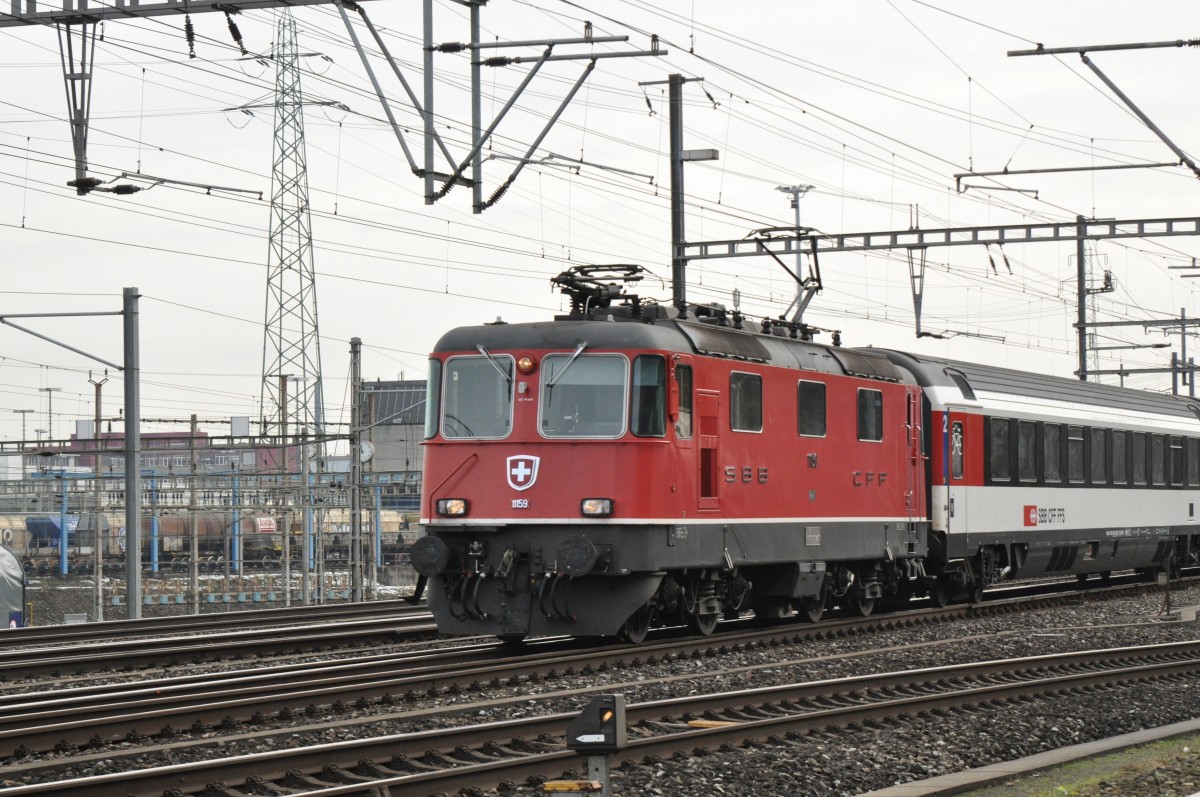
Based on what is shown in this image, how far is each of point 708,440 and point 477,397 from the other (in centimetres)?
270

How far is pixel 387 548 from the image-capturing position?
78.2 metres

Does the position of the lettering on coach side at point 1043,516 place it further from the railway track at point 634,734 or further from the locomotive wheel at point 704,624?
the railway track at point 634,734

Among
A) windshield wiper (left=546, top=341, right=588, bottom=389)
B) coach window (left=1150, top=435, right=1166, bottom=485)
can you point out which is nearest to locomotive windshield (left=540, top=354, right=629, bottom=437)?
windshield wiper (left=546, top=341, right=588, bottom=389)

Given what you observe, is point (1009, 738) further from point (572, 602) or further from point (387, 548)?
point (387, 548)

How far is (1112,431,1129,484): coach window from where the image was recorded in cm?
3016

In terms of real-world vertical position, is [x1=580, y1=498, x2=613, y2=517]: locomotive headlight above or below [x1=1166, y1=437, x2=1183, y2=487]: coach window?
below

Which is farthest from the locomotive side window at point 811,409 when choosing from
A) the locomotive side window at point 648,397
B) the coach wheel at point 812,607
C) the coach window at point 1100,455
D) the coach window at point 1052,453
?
the coach window at point 1100,455

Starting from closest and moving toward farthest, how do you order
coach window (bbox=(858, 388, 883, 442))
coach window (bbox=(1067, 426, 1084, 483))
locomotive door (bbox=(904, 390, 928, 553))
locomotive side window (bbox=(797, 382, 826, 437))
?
1. locomotive side window (bbox=(797, 382, 826, 437))
2. coach window (bbox=(858, 388, 883, 442))
3. locomotive door (bbox=(904, 390, 928, 553))
4. coach window (bbox=(1067, 426, 1084, 483))

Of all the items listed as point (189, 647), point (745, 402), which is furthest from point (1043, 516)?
point (189, 647)

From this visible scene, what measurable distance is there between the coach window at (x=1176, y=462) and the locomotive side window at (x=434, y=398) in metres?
19.5

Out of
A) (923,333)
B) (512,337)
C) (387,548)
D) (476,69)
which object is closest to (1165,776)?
(512,337)

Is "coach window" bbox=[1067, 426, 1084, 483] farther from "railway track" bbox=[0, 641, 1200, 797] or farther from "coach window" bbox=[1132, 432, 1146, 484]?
"railway track" bbox=[0, 641, 1200, 797]

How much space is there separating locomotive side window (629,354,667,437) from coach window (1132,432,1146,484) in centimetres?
1666

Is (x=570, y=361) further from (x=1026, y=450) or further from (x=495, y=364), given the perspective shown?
(x=1026, y=450)
